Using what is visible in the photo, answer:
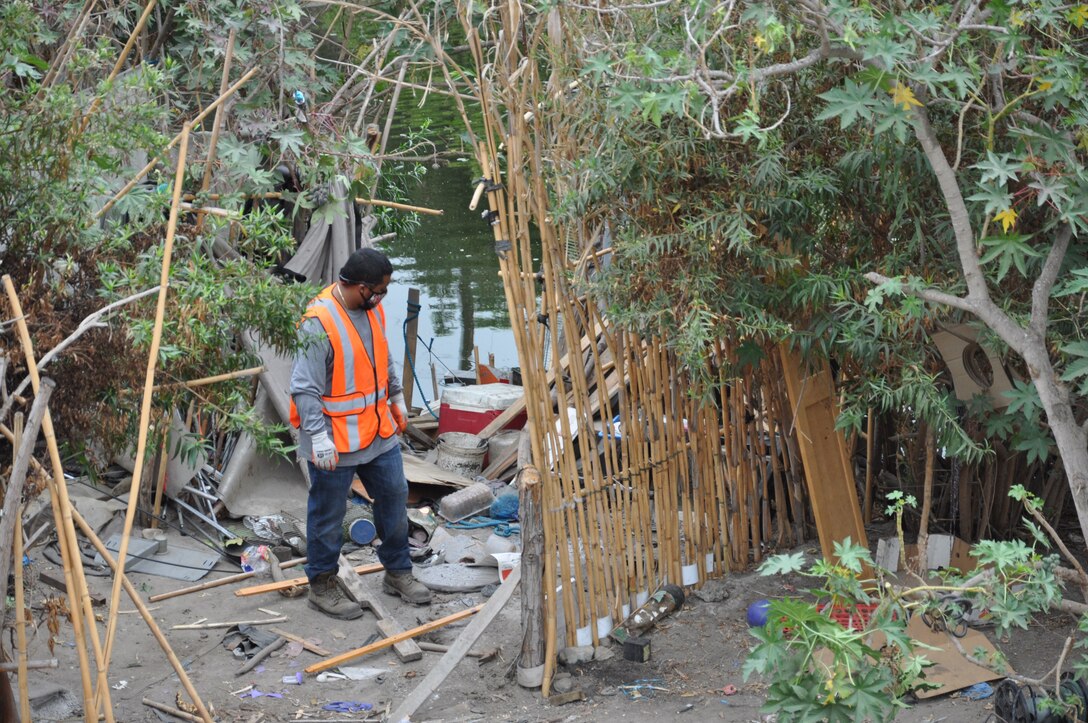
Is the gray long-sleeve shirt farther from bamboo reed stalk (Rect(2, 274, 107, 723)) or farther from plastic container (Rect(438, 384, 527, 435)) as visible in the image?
plastic container (Rect(438, 384, 527, 435))

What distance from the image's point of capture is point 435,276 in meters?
13.8

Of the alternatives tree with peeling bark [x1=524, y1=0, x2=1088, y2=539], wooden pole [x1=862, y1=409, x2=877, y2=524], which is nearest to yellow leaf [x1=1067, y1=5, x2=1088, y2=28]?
tree with peeling bark [x1=524, y1=0, x2=1088, y2=539]

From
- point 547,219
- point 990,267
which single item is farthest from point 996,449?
point 547,219

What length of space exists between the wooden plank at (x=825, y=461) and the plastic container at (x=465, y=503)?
257 cm

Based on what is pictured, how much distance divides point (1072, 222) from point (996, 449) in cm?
203

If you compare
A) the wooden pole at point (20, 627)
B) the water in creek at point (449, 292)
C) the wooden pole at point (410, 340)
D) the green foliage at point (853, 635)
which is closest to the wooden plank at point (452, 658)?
the wooden pole at point (20, 627)

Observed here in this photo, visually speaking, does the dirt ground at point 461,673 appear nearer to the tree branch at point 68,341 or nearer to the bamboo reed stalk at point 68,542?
the bamboo reed stalk at point 68,542

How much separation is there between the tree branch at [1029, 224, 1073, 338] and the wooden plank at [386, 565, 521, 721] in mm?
2410

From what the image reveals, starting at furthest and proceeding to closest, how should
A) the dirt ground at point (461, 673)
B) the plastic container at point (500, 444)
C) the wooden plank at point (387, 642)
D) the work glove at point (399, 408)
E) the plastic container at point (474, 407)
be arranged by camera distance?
the plastic container at point (474, 407)
the plastic container at point (500, 444)
the work glove at point (399, 408)
the wooden plank at point (387, 642)
the dirt ground at point (461, 673)

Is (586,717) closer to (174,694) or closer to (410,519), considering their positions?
(174,694)

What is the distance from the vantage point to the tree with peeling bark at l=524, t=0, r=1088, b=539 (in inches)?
140

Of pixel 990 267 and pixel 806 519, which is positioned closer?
pixel 990 267

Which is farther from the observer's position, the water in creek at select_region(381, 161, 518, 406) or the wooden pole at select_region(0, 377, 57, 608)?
the water in creek at select_region(381, 161, 518, 406)

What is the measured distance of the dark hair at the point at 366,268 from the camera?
5.38 m
